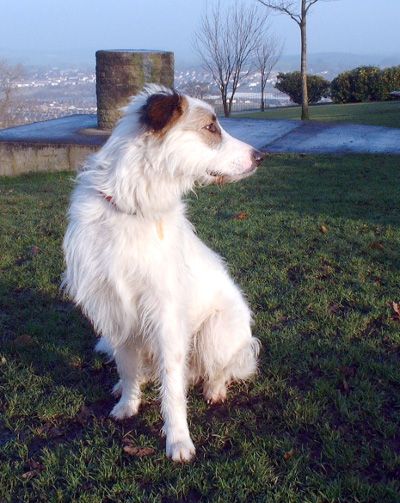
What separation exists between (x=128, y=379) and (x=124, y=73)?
10.4 metres

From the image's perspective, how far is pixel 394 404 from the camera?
3602 millimetres

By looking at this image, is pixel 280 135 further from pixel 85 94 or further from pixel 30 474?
pixel 85 94

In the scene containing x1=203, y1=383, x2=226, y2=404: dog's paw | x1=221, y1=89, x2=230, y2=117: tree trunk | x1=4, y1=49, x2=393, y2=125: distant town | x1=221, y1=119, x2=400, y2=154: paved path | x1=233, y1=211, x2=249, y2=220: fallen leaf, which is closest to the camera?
x1=203, y1=383, x2=226, y2=404: dog's paw

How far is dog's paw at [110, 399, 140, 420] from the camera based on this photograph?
141 inches

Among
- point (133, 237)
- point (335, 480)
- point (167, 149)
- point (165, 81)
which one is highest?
point (165, 81)

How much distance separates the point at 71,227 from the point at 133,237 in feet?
1.34

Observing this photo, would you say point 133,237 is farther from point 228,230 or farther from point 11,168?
point 11,168

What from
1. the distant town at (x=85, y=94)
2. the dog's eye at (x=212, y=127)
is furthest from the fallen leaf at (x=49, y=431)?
the distant town at (x=85, y=94)

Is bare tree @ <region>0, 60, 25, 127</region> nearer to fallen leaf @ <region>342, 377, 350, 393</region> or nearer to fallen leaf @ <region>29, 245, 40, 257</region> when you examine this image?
fallen leaf @ <region>29, 245, 40, 257</region>

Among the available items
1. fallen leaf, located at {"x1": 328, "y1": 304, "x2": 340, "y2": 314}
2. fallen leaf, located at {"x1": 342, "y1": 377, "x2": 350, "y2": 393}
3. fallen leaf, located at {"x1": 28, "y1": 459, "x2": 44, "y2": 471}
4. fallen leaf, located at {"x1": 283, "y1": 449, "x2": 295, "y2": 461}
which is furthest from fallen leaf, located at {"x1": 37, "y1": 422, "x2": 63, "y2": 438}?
fallen leaf, located at {"x1": 328, "y1": 304, "x2": 340, "y2": 314}

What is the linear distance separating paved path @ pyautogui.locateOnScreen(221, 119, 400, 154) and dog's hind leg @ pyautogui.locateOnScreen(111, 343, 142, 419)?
33.0ft

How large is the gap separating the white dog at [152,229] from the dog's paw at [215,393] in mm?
419

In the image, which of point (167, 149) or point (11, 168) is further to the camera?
point (11, 168)

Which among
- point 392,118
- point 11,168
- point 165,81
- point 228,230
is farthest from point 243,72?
point 228,230
